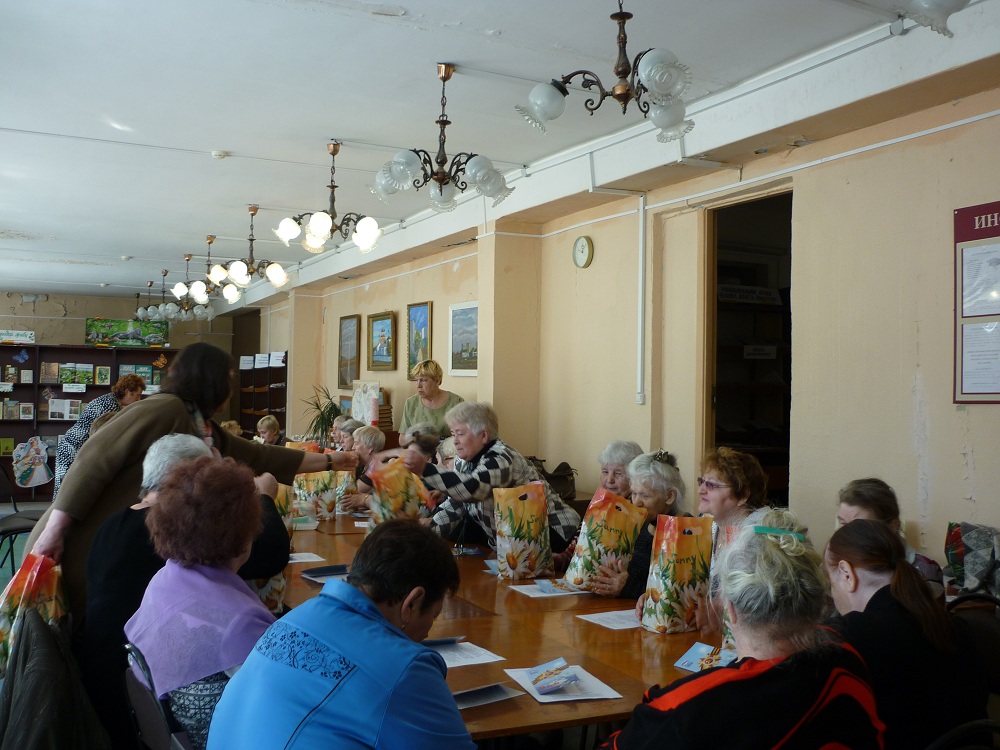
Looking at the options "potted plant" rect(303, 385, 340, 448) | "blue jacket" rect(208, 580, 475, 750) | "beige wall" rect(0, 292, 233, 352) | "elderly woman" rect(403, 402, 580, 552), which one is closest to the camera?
"blue jacket" rect(208, 580, 475, 750)

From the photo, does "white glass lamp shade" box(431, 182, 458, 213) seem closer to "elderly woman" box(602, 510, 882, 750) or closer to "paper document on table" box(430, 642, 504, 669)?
"paper document on table" box(430, 642, 504, 669)

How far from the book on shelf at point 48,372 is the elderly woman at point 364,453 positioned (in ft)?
32.6

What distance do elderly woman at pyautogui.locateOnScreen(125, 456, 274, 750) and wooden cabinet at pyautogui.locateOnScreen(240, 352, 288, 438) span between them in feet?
34.9

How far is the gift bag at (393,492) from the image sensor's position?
11.6ft

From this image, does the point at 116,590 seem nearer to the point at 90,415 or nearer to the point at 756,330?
the point at 756,330

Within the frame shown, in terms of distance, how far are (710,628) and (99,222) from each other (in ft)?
28.6

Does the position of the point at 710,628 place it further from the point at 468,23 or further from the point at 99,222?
the point at 99,222

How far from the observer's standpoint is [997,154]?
3824mm

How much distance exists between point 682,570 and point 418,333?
22.9 feet

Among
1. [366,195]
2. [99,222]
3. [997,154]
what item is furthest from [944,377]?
[99,222]

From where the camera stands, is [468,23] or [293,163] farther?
[293,163]

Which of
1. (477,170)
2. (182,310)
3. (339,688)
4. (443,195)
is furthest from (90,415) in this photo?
(339,688)

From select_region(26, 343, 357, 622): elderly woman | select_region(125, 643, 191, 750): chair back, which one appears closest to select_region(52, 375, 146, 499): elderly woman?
select_region(26, 343, 357, 622): elderly woman

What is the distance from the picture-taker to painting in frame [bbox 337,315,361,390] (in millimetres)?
11039
